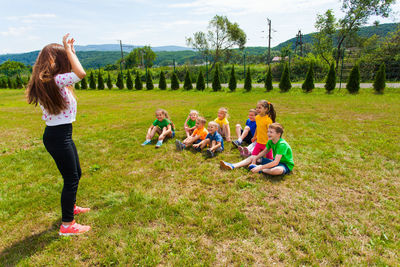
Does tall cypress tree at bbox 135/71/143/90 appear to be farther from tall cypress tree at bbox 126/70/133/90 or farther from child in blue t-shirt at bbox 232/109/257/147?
child in blue t-shirt at bbox 232/109/257/147

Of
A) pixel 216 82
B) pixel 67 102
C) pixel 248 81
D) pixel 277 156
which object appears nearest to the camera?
pixel 67 102

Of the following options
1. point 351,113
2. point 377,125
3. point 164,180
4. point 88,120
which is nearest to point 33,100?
point 164,180

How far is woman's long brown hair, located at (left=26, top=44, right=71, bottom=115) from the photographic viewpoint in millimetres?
2102

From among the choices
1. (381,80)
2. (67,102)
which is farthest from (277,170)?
(381,80)

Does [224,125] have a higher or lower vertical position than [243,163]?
higher

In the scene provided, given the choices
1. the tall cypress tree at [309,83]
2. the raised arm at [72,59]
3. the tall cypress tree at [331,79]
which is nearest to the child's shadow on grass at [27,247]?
the raised arm at [72,59]

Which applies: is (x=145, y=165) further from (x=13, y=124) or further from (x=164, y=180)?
(x=13, y=124)

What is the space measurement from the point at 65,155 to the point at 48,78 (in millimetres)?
810

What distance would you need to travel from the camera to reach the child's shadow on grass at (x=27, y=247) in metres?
2.31

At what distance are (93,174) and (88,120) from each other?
234 inches

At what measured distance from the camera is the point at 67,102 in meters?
→ 2.25

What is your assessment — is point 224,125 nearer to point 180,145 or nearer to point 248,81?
point 180,145

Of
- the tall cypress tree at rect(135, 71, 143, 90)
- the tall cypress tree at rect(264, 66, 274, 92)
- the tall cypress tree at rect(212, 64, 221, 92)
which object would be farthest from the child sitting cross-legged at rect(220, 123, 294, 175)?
the tall cypress tree at rect(135, 71, 143, 90)

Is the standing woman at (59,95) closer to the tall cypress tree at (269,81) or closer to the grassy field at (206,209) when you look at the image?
the grassy field at (206,209)
